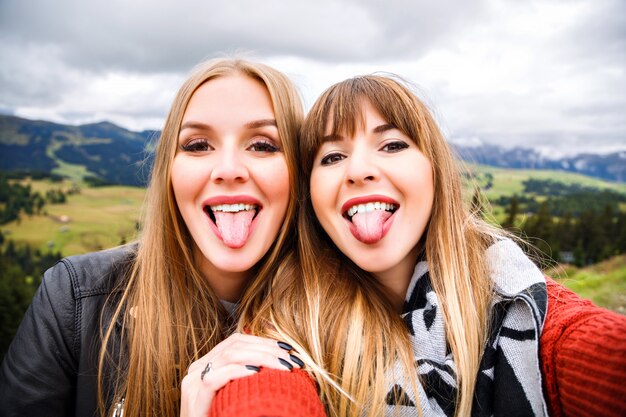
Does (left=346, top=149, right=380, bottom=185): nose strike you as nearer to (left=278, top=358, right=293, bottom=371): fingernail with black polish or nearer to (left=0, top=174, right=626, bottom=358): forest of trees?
(left=0, top=174, right=626, bottom=358): forest of trees

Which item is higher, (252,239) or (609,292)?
(252,239)

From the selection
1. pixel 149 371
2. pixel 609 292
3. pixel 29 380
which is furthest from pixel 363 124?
pixel 609 292

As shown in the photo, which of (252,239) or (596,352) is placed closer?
(596,352)

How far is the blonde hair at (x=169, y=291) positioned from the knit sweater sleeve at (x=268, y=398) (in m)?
1.24

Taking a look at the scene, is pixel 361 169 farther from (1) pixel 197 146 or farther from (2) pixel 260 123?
(1) pixel 197 146

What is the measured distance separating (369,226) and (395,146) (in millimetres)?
711

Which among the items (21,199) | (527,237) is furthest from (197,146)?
(21,199)

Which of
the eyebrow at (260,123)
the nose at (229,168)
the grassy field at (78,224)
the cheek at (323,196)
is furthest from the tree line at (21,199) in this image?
the cheek at (323,196)

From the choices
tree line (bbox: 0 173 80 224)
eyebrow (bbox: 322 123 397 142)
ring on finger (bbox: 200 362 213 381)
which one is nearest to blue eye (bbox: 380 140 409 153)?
eyebrow (bbox: 322 123 397 142)

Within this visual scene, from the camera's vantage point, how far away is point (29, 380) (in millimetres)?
2945

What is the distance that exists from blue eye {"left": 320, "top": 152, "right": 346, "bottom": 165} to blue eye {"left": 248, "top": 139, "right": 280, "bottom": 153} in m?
0.44

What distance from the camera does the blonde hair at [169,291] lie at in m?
3.15

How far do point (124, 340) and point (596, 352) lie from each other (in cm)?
338

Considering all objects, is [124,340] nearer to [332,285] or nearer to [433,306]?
[332,285]
